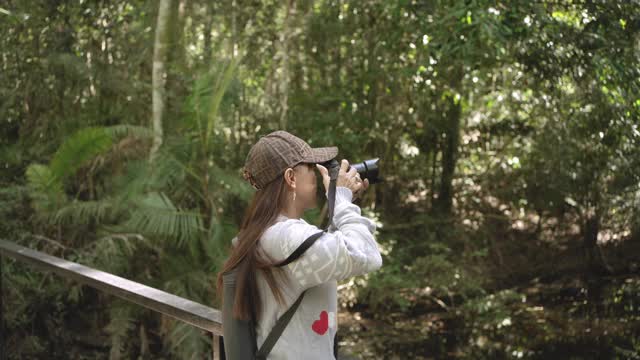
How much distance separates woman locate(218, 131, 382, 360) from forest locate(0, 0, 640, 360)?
3260mm

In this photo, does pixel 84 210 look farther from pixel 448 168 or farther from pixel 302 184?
pixel 448 168

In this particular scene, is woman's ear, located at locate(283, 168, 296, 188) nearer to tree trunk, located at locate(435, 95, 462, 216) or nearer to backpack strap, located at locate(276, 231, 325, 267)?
backpack strap, located at locate(276, 231, 325, 267)

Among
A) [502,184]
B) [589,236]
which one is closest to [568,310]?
[589,236]

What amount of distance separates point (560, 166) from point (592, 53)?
3140 millimetres

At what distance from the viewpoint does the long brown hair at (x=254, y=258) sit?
141 cm

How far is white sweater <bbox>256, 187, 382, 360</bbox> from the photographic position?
133cm

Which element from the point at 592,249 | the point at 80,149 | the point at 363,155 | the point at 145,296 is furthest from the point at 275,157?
the point at 592,249

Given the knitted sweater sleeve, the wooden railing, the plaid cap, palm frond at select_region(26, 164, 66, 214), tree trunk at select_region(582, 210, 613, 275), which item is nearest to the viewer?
the knitted sweater sleeve

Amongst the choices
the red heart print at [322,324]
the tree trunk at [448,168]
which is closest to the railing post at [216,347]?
the red heart print at [322,324]

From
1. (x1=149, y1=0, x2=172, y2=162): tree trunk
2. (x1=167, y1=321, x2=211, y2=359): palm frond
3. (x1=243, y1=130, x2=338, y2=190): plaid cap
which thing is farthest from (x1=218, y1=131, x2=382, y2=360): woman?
(x1=149, y1=0, x2=172, y2=162): tree trunk

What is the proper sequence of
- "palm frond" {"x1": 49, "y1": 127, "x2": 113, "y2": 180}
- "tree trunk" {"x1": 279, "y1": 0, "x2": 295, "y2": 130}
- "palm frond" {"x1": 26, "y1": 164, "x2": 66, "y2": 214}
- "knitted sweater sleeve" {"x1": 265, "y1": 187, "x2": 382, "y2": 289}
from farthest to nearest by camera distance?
1. "tree trunk" {"x1": 279, "y1": 0, "x2": 295, "y2": 130}
2. "palm frond" {"x1": 26, "y1": 164, "x2": 66, "y2": 214}
3. "palm frond" {"x1": 49, "y1": 127, "x2": 113, "y2": 180}
4. "knitted sweater sleeve" {"x1": 265, "y1": 187, "x2": 382, "y2": 289}

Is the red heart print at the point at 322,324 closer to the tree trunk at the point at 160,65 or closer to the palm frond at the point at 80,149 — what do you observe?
the palm frond at the point at 80,149

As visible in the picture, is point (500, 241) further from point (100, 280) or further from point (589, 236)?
point (100, 280)

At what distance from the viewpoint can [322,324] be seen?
1.42 metres
